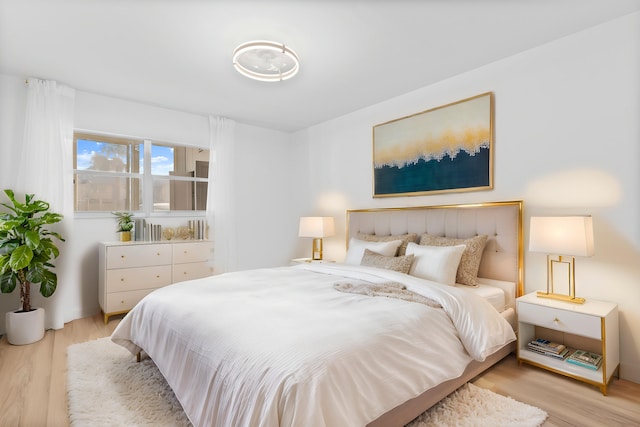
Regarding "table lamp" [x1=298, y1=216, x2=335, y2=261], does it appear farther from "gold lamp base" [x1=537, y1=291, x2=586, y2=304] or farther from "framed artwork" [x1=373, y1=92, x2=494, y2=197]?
"gold lamp base" [x1=537, y1=291, x2=586, y2=304]

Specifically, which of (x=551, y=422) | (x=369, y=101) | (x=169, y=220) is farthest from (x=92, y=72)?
(x=551, y=422)

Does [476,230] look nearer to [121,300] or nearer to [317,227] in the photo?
[317,227]

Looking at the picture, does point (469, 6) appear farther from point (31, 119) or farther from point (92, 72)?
point (31, 119)

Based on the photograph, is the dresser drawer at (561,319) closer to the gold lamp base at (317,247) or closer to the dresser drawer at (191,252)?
the gold lamp base at (317,247)

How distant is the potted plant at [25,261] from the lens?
9.09ft

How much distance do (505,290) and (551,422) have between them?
109cm

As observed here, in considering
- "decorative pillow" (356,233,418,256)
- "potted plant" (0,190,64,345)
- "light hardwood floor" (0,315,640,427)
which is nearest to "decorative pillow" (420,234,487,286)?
"decorative pillow" (356,233,418,256)

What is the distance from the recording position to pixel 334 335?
1.45 metres

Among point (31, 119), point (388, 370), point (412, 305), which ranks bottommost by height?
point (388, 370)

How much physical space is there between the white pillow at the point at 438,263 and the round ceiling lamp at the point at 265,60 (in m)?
1.92

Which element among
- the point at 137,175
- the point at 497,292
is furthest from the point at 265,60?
the point at 497,292

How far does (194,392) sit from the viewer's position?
1.55m

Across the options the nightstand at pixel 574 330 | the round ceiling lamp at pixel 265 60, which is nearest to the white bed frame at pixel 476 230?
the nightstand at pixel 574 330

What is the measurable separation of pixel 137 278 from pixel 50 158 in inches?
59.4
